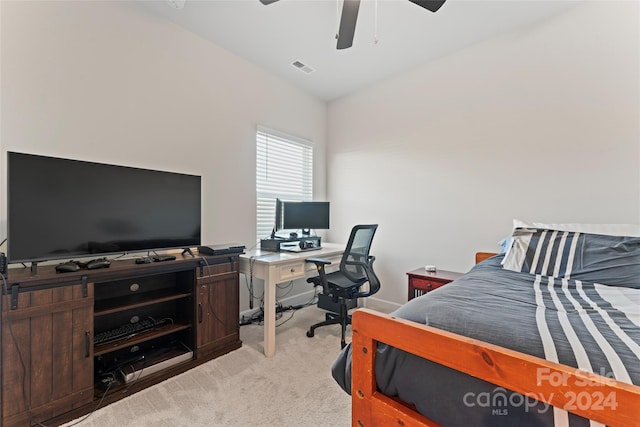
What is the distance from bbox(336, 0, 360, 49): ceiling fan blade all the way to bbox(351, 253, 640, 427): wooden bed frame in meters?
1.87

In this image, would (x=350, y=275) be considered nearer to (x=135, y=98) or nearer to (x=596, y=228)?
(x=596, y=228)

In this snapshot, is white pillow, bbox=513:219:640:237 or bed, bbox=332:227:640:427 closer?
bed, bbox=332:227:640:427

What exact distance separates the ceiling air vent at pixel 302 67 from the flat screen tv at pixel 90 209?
177cm

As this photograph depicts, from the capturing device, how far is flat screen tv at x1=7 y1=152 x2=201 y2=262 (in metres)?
1.45

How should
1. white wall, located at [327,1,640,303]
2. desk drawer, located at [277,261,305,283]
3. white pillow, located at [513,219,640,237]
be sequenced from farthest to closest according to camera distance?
desk drawer, located at [277,261,305,283] < white wall, located at [327,1,640,303] < white pillow, located at [513,219,640,237]

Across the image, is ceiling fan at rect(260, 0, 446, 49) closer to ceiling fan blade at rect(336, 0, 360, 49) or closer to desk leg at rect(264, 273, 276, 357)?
ceiling fan blade at rect(336, 0, 360, 49)

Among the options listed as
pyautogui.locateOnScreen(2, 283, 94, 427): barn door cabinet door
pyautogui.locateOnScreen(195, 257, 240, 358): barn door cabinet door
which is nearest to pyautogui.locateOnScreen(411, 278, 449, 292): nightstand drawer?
pyautogui.locateOnScreen(195, 257, 240, 358): barn door cabinet door

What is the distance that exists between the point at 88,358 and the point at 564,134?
374cm

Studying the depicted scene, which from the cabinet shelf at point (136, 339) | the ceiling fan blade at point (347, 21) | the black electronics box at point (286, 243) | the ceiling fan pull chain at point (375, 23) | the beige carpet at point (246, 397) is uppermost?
the ceiling fan pull chain at point (375, 23)

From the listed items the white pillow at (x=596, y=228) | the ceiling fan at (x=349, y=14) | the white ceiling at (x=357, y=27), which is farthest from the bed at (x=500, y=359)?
the white ceiling at (x=357, y=27)

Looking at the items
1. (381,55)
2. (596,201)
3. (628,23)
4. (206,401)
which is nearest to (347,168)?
(381,55)

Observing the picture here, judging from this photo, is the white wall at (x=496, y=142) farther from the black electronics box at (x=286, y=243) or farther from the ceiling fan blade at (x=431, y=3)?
the ceiling fan blade at (x=431, y=3)

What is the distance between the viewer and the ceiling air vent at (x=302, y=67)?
2951 mm

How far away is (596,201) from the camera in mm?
2053
